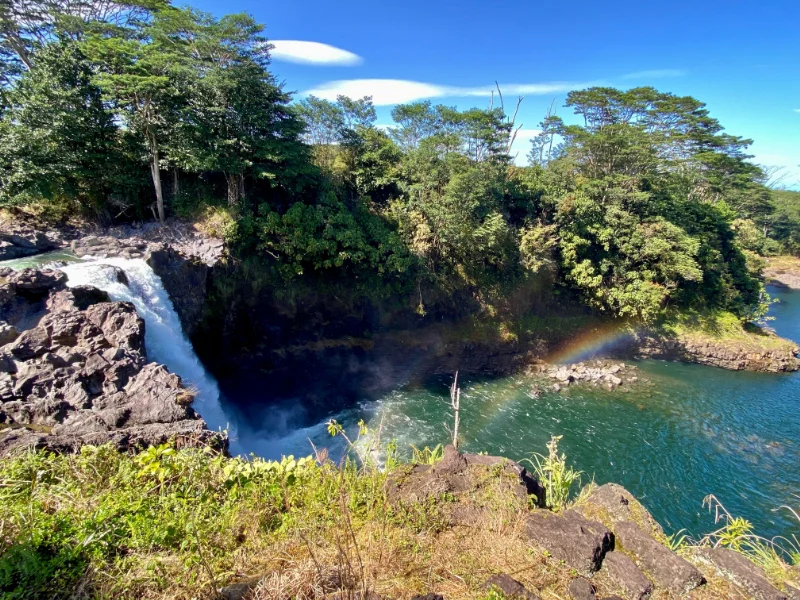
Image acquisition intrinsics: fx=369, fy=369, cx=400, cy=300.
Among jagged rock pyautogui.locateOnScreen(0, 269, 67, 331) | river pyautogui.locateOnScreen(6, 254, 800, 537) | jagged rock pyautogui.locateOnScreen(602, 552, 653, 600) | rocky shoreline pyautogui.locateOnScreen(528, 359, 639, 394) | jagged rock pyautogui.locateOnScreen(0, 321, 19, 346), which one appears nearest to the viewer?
jagged rock pyautogui.locateOnScreen(602, 552, 653, 600)

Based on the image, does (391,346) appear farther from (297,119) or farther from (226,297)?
(297,119)

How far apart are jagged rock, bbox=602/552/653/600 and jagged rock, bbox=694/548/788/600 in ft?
3.35

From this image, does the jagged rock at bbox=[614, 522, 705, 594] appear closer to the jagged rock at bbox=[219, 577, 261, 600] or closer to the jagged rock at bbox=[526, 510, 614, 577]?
the jagged rock at bbox=[526, 510, 614, 577]

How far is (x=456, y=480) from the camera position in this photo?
5.83m

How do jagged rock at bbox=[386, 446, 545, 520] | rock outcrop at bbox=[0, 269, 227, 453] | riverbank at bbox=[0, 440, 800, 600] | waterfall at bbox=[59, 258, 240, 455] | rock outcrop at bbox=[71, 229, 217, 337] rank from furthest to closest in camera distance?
rock outcrop at bbox=[71, 229, 217, 337] < waterfall at bbox=[59, 258, 240, 455] < rock outcrop at bbox=[0, 269, 227, 453] < jagged rock at bbox=[386, 446, 545, 520] < riverbank at bbox=[0, 440, 800, 600]

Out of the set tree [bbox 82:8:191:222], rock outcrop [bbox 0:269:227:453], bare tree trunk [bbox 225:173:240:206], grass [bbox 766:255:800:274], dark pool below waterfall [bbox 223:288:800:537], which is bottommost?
dark pool below waterfall [bbox 223:288:800:537]

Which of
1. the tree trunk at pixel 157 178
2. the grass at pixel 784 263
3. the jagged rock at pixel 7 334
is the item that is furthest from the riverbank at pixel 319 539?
the grass at pixel 784 263

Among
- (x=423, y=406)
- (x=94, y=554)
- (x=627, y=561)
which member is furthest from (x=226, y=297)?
(x=627, y=561)

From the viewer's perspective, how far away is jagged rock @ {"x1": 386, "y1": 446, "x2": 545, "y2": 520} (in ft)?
17.7

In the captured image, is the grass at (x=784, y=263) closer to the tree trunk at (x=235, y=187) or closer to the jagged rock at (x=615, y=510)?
the jagged rock at (x=615, y=510)

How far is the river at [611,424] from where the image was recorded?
40.3 feet

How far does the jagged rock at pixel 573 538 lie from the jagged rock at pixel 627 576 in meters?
0.11

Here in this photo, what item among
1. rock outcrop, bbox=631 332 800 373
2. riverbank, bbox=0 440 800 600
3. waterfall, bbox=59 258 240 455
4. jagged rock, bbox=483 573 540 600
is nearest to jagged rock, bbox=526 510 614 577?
riverbank, bbox=0 440 800 600

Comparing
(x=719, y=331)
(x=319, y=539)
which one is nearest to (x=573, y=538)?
(x=319, y=539)
